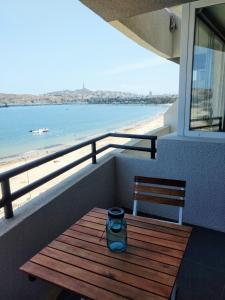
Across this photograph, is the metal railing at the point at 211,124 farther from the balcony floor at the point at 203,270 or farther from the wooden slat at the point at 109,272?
the wooden slat at the point at 109,272

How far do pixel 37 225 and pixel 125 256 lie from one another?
2.70 ft

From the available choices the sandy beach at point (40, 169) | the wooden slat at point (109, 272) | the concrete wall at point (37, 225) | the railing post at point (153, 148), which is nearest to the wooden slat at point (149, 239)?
the wooden slat at point (109, 272)

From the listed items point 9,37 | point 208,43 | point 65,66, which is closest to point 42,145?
point 9,37

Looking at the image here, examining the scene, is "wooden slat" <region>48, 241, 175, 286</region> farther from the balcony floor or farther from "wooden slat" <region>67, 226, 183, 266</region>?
the balcony floor

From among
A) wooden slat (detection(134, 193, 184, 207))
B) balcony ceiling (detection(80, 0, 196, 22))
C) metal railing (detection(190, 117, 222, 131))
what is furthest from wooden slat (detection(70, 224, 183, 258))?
balcony ceiling (detection(80, 0, 196, 22))

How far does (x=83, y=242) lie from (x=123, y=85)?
1381 inches

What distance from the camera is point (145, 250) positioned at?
1.31 metres

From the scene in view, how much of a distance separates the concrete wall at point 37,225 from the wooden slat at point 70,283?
1.40 ft

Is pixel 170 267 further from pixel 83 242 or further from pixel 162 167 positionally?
pixel 162 167

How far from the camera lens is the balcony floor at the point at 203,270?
1779mm

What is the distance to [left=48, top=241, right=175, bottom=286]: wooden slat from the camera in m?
1.09

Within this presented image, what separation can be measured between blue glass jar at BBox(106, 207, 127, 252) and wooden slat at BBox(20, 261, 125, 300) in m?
0.28

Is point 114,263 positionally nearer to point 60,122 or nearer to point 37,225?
point 37,225

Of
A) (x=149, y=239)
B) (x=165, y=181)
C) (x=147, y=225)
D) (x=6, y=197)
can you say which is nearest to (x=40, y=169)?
(x=6, y=197)
